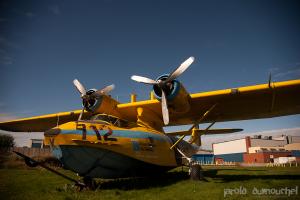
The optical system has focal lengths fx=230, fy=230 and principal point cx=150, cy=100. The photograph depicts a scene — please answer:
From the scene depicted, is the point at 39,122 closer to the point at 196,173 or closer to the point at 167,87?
the point at 167,87

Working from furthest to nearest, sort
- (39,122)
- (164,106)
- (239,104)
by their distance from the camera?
(39,122)
(239,104)
(164,106)

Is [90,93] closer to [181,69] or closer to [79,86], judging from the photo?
[79,86]

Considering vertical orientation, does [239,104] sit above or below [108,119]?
above

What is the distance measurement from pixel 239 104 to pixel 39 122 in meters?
12.9

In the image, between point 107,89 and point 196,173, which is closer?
point 196,173

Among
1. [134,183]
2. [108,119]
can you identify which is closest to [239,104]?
[134,183]

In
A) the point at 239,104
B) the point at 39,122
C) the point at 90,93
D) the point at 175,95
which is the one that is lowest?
the point at 39,122

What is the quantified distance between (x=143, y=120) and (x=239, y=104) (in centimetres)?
513

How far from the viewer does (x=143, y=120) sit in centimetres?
1241

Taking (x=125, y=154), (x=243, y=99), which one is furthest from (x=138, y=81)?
(x=243, y=99)

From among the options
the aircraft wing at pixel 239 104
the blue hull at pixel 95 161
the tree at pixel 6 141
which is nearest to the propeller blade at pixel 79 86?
the aircraft wing at pixel 239 104

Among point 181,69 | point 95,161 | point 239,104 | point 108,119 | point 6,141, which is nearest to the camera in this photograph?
point 95,161

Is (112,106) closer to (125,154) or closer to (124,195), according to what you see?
(125,154)

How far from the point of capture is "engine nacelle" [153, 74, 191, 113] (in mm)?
10327
